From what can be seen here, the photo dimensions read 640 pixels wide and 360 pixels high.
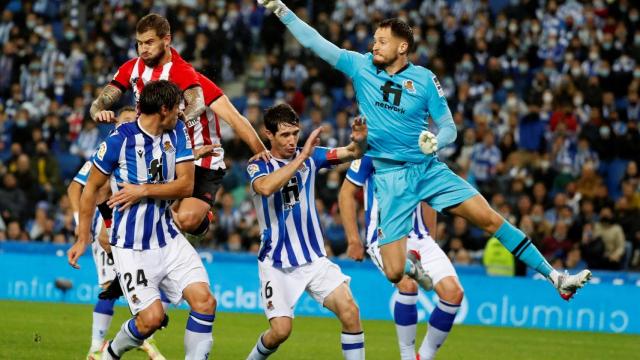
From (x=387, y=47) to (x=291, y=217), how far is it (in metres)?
1.68

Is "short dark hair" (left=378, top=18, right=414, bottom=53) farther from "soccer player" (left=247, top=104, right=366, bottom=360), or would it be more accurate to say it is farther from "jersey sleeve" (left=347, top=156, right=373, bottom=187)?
"jersey sleeve" (left=347, top=156, right=373, bottom=187)

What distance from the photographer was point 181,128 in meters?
9.67

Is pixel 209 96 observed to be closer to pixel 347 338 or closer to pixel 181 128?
pixel 181 128

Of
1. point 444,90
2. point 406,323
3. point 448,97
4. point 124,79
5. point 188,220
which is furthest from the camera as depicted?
point 444,90

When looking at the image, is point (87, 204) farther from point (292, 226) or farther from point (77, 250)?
point (292, 226)

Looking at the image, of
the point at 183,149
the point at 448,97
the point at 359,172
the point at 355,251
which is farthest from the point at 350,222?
the point at 448,97

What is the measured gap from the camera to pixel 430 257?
38.4 feet

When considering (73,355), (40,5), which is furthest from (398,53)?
(40,5)

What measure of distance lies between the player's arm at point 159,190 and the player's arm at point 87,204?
0.49 feet

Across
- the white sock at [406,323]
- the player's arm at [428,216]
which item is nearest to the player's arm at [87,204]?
the white sock at [406,323]

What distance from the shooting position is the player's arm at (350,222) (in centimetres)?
1100

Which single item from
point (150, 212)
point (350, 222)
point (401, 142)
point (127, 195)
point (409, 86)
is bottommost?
point (350, 222)

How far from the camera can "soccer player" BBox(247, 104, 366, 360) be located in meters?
9.75

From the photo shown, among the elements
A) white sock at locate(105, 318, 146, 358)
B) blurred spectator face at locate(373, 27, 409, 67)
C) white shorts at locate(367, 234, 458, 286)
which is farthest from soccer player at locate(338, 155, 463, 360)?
white sock at locate(105, 318, 146, 358)
